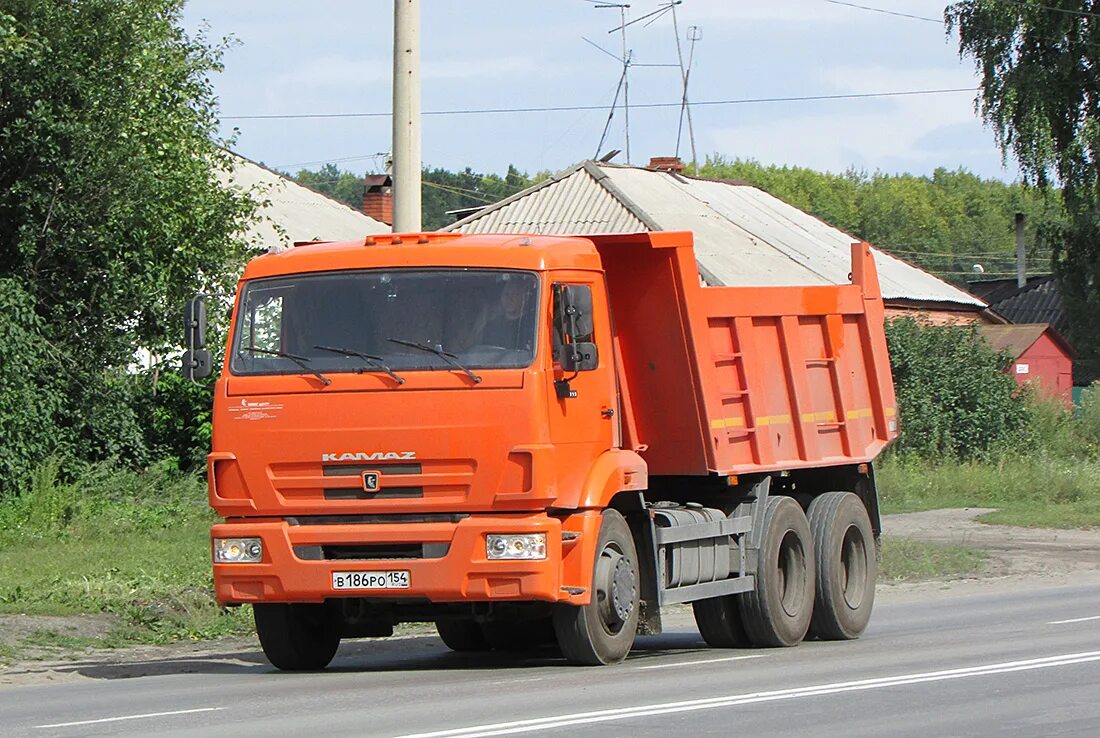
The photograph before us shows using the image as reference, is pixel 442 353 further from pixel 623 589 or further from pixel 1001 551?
pixel 1001 551

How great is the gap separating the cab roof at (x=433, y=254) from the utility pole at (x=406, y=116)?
2819 mm

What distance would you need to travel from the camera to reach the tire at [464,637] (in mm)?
14797

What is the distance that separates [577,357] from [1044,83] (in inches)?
1419

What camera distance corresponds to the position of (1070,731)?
29.3 ft

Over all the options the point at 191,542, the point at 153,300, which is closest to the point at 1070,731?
the point at 191,542

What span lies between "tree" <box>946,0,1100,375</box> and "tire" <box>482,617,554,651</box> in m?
33.5

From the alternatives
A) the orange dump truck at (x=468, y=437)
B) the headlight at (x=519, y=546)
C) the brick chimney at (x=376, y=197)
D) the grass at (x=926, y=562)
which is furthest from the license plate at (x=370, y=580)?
the brick chimney at (x=376, y=197)

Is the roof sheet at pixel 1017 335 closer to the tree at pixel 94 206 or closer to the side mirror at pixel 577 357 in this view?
the tree at pixel 94 206

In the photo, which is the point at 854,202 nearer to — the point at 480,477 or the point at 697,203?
the point at 697,203

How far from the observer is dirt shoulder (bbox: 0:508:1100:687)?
13.8m

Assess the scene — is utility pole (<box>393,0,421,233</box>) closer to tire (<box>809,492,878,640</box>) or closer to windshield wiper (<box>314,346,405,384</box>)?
windshield wiper (<box>314,346,405,384</box>)

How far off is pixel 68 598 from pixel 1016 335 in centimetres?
4483

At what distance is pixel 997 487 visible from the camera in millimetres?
33062

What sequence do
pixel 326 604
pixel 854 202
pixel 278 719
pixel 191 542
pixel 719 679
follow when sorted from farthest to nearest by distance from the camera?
pixel 854 202
pixel 191 542
pixel 326 604
pixel 719 679
pixel 278 719
